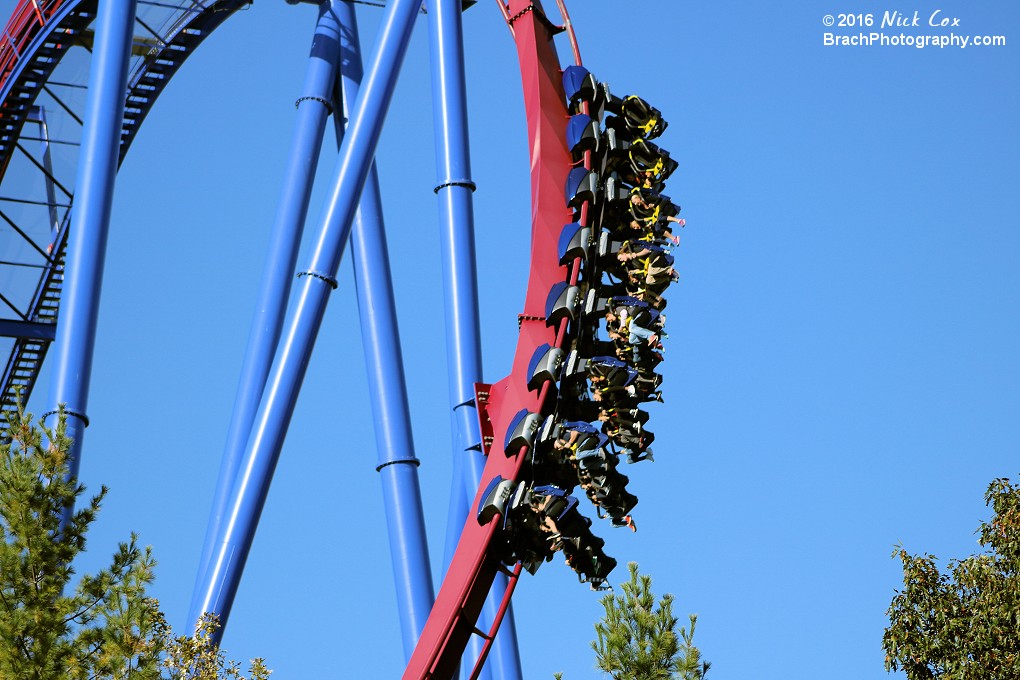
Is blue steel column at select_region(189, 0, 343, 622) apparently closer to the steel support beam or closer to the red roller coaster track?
the red roller coaster track

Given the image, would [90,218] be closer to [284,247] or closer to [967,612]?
[284,247]

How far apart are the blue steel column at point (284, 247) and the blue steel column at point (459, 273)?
951 mm

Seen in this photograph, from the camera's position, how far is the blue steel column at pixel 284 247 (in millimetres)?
10406

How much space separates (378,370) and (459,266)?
968 mm

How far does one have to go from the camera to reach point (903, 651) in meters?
11.8

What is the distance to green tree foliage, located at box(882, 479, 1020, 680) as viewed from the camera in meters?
11.2

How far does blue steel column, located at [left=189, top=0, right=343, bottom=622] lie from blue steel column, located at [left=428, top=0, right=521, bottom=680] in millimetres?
951

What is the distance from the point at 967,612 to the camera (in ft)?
38.0

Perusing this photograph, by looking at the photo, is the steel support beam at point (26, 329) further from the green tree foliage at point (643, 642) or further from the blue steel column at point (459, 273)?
the green tree foliage at point (643, 642)

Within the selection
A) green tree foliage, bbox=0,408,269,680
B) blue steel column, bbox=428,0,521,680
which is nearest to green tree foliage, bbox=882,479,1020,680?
blue steel column, bbox=428,0,521,680

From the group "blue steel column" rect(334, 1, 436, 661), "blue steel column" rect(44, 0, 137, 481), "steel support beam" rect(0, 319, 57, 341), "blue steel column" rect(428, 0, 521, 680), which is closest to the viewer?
"blue steel column" rect(44, 0, 137, 481)

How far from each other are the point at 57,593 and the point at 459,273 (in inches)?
171

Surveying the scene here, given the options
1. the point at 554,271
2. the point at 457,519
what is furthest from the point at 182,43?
the point at 554,271

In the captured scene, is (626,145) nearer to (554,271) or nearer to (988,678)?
(554,271)
